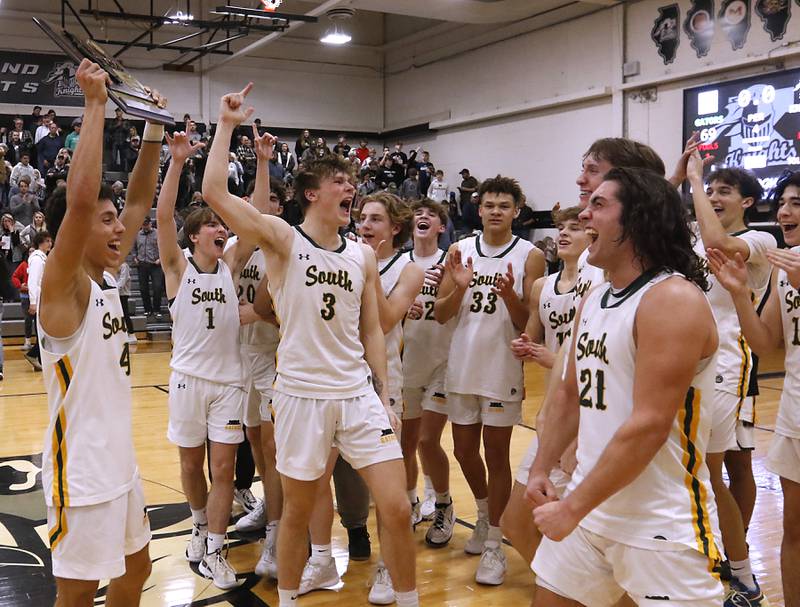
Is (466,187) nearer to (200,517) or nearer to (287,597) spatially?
(200,517)

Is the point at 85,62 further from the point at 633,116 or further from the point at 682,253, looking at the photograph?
the point at 633,116

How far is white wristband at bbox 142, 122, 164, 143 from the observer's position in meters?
4.04

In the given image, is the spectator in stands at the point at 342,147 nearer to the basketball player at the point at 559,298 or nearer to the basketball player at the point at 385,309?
the basketball player at the point at 385,309

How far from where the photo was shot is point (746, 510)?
5.02 meters

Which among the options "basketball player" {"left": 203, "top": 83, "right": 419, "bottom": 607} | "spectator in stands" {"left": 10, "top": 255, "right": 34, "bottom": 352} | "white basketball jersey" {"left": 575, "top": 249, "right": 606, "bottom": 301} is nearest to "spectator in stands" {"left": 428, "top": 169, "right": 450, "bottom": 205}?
"spectator in stands" {"left": 10, "top": 255, "right": 34, "bottom": 352}

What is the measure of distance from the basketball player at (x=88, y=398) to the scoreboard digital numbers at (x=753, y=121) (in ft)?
49.6

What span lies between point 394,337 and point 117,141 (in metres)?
18.4

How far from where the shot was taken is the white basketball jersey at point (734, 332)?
15.6 ft

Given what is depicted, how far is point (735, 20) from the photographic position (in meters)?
17.1

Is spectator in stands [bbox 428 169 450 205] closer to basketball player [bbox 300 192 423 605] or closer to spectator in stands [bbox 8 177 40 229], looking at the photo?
spectator in stands [bbox 8 177 40 229]

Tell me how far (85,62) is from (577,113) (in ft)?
64.4

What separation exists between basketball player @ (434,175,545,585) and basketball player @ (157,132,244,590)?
4.51ft

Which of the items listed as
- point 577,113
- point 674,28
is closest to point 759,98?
point 674,28

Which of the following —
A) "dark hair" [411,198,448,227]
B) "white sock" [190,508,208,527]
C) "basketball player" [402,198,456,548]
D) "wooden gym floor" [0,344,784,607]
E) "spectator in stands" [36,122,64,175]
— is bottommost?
"wooden gym floor" [0,344,784,607]
